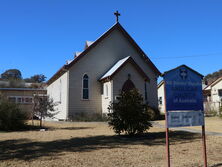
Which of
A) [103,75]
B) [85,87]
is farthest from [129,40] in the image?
[85,87]

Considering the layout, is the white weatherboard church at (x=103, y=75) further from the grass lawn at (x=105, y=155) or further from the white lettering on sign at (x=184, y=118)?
the white lettering on sign at (x=184, y=118)

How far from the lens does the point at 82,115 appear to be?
79.6 ft

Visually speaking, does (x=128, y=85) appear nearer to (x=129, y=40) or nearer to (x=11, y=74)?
(x=129, y=40)

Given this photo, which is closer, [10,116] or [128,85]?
[10,116]

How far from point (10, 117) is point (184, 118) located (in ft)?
41.2

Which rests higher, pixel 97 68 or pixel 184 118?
pixel 97 68

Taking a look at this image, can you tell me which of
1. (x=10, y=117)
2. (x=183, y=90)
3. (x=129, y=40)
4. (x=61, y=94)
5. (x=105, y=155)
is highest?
(x=129, y=40)

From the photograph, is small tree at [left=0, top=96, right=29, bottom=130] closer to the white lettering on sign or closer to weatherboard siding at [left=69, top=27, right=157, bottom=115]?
weatherboard siding at [left=69, top=27, right=157, bottom=115]

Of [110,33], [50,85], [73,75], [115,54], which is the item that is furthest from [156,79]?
[50,85]

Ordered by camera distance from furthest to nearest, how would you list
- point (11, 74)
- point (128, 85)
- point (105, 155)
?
1. point (11, 74)
2. point (128, 85)
3. point (105, 155)

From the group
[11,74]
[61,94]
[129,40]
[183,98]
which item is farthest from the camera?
[11,74]

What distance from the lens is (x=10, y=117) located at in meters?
16.0

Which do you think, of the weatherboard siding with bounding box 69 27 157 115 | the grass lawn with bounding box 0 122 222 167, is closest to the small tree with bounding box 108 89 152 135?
the grass lawn with bounding box 0 122 222 167

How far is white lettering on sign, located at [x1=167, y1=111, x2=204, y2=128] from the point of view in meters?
6.43
